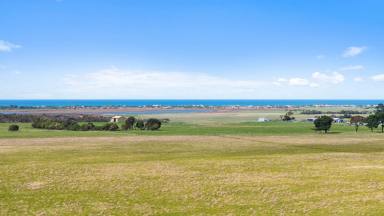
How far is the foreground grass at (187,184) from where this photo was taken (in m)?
26.4

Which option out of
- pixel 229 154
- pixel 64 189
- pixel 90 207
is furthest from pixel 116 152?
pixel 90 207

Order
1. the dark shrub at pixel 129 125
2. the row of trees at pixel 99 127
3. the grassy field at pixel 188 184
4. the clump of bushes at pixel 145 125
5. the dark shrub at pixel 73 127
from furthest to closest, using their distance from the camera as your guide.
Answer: the dark shrub at pixel 129 125 < the clump of bushes at pixel 145 125 < the dark shrub at pixel 73 127 < the row of trees at pixel 99 127 < the grassy field at pixel 188 184

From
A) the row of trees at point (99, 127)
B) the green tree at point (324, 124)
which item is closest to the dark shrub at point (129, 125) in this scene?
the row of trees at point (99, 127)

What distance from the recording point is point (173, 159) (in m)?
50.9

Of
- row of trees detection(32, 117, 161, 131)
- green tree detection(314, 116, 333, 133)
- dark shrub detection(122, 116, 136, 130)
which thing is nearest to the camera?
green tree detection(314, 116, 333, 133)

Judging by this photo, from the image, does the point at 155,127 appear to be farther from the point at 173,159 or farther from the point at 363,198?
the point at 363,198

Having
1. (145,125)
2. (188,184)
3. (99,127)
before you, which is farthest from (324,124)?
(188,184)

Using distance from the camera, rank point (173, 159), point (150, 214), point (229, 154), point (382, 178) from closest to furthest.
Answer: point (150, 214)
point (382, 178)
point (173, 159)
point (229, 154)

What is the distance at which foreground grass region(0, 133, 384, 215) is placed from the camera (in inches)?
1038

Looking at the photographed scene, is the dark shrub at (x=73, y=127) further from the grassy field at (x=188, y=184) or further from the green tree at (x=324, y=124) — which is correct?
the green tree at (x=324, y=124)

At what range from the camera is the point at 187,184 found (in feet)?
111

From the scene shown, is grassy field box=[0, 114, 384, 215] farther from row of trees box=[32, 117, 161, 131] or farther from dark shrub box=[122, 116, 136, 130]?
dark shrub box=[122, 116, 136, 130]

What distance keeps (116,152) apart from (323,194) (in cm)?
3539

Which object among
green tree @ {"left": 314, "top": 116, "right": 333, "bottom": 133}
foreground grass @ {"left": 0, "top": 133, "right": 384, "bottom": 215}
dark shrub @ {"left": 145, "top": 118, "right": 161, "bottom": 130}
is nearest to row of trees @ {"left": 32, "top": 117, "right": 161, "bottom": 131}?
dark shrub @ {"left": 145, "top": 118, "right": 161, "bottom": 130}
